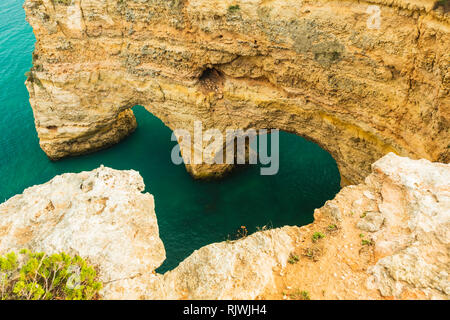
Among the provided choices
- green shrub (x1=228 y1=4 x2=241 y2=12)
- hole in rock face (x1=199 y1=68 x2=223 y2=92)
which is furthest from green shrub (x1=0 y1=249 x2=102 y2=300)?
hole in rock face (x1=199 y1=68 x2=223 y2=92)

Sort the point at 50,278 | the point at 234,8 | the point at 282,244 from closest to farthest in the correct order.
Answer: the point at 50,278, the point at 282,244, the point at 234,8

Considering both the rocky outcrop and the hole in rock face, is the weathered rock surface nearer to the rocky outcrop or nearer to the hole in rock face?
the rocky outcrop

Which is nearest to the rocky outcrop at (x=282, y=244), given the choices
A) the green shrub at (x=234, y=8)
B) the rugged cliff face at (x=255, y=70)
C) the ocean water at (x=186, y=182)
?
the rugged cliff face at (x=255, y=70)

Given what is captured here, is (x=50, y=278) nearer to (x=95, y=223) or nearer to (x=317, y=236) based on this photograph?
(x=95, y=223)

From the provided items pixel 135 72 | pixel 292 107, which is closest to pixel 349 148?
pixel 292 107

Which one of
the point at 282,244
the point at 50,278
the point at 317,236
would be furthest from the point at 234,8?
the point at 50,278
